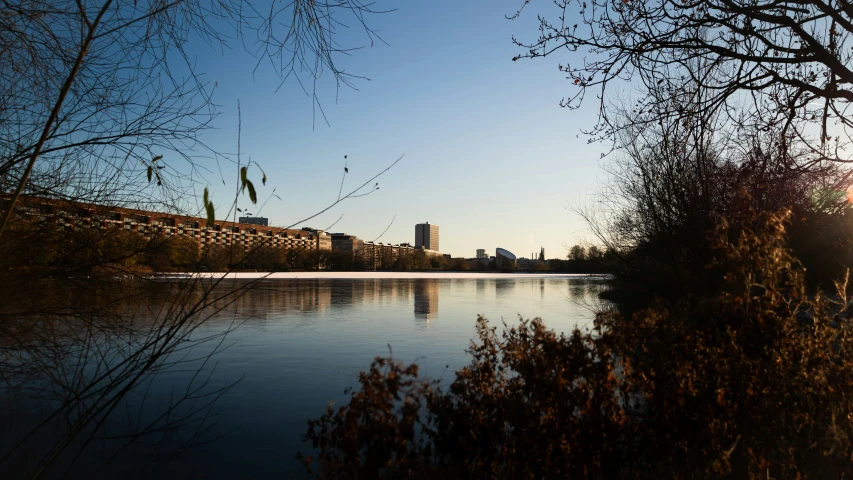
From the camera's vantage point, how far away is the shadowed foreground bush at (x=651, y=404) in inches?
136

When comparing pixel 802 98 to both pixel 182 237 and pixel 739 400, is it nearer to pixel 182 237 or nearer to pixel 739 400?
pixel 739 400

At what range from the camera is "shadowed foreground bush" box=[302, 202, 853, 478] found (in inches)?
136

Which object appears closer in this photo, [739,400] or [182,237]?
[739,400]

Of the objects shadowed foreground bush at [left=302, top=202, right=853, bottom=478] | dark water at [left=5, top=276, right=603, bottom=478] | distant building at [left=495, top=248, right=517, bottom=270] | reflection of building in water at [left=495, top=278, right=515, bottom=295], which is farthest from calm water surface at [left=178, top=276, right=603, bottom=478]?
distant building at [left=495, top=248, right=517, bottom=270]

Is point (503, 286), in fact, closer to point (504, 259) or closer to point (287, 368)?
point (287, 368)

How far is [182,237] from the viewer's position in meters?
4.38

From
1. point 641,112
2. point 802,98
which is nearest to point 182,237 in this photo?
point 641,112

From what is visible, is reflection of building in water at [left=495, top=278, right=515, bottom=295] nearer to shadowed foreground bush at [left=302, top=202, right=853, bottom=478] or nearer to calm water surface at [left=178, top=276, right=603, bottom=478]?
calm water surface at [left=178, top=276, right=603, bottom=478]

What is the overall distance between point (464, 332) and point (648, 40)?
8809 mm

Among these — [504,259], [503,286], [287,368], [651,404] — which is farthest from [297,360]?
[504,259]

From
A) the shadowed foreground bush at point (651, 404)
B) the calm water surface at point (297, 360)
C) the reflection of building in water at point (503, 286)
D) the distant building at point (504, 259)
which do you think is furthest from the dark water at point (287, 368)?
the distant building at point (504, 259)

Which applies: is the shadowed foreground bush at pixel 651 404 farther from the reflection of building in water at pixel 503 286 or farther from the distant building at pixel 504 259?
the distant building at pixel 504 259

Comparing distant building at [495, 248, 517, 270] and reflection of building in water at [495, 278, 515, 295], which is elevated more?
distant building at [495, 248, 517, 270]

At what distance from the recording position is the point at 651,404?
13.8 feet
